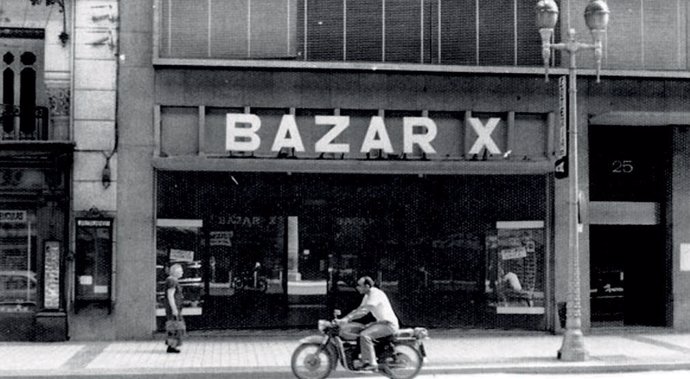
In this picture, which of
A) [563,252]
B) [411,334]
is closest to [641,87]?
[563,252]

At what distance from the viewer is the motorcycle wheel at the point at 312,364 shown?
507 inches

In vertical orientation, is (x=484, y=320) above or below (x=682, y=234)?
below

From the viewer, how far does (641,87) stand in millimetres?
19156

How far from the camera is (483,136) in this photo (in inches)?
731

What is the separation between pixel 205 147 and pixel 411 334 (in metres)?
6.98

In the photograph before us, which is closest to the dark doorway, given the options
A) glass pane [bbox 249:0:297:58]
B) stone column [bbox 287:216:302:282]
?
stone column [bbox 287:216:302:282]

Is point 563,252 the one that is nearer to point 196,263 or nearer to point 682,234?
point 682,234

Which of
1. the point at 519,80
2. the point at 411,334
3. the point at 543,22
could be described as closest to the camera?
the point at 411,334

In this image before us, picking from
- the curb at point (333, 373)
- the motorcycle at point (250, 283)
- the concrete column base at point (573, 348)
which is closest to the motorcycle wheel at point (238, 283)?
the motorcycle at point (250, 283)

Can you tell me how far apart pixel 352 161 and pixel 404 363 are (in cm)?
604

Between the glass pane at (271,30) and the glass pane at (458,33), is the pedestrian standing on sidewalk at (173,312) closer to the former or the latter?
the glass pane at (271,30)

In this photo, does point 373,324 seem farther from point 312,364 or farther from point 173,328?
point 173,328

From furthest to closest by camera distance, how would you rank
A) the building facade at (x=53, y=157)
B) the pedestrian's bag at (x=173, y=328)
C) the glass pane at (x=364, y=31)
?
1. the glass pane at (x=364, y=31)
2. the building facade at (x=53, y=157)
3. the pedestrian's bag at (x=173, y=328)

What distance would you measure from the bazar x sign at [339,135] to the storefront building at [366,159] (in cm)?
3
